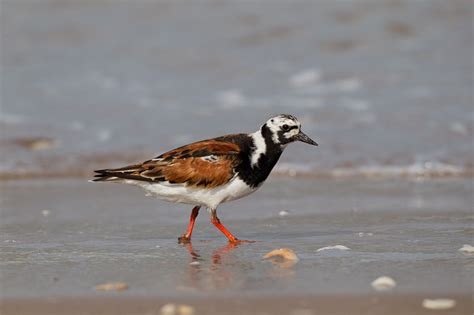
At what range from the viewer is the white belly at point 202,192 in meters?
6.00

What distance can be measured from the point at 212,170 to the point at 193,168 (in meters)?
0.15

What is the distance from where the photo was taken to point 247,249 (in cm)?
570

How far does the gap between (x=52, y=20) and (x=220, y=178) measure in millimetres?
11211

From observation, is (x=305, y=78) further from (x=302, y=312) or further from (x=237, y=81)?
(x=302, y=312)

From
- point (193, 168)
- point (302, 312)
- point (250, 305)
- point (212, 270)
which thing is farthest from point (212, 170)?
point (302, 312)

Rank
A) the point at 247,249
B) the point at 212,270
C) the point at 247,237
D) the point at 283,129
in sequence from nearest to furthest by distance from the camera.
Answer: the point at 212,270 < the point at 247,249 < the point at 283,129 < the point at 247,237

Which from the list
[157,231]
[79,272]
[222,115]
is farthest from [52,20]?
[79,272]

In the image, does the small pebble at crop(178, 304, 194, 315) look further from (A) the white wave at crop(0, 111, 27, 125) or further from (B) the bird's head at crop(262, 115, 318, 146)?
(A) the white wave at crop(0, 111, 27, 125)

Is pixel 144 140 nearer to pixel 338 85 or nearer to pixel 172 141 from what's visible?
pixel 172 141

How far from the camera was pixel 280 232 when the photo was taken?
6426 mm

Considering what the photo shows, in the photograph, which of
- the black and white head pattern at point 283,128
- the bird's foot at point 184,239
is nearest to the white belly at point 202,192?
the bird's foot at point 184,239

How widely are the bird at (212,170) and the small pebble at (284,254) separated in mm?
706

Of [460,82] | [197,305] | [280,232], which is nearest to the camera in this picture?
[197,305]

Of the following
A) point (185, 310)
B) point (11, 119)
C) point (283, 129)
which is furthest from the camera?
point (11, 119)
